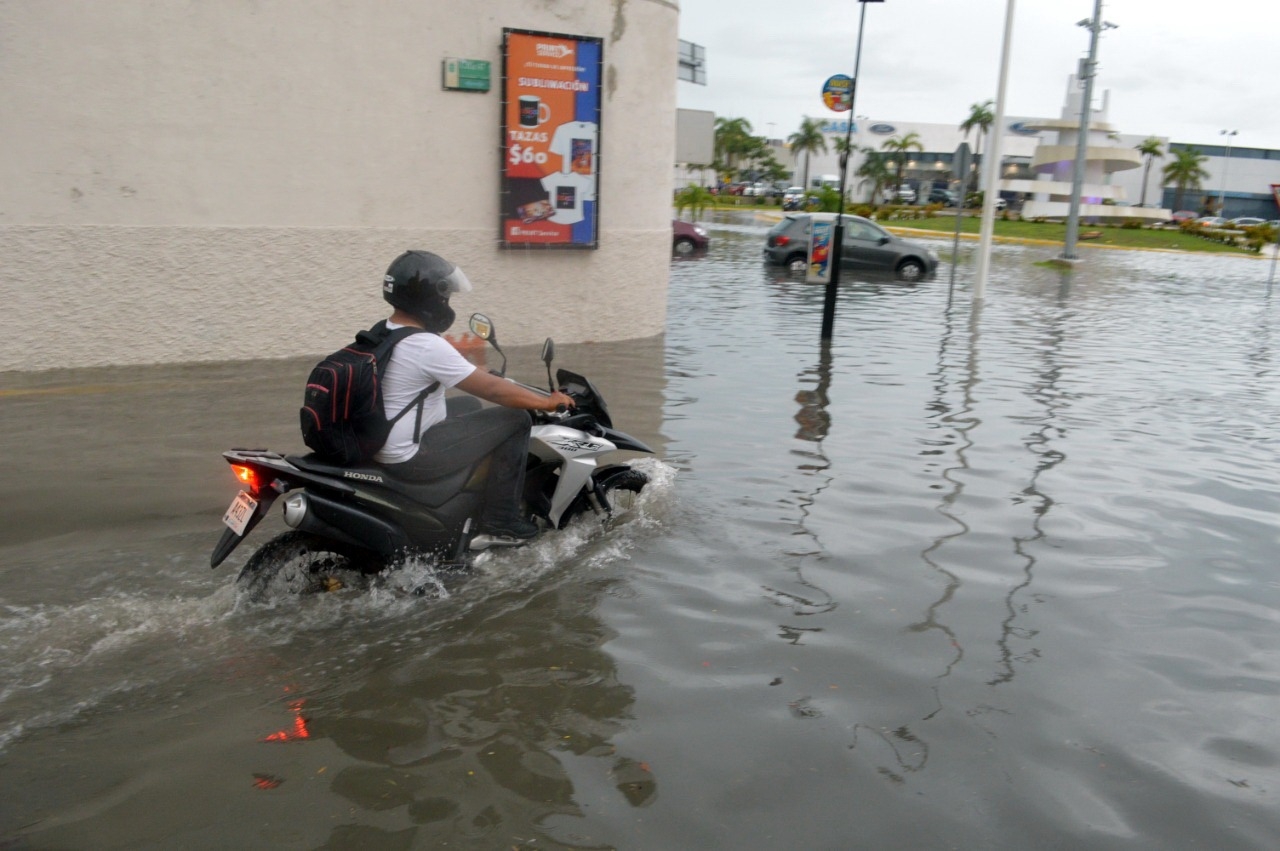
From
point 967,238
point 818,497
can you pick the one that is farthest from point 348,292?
point 967,238

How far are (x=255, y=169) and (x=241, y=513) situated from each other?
7458 mm

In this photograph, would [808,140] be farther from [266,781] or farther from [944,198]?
[266,781]

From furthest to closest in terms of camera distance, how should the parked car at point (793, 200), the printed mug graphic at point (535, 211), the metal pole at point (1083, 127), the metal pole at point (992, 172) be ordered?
the parked car at point (793, 200) → the metal pole at point (1083, 127) → the metal pole at point (992, 172) → the printed mug graphic at point (535, 211)

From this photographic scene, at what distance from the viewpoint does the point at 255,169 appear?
36.4 feet

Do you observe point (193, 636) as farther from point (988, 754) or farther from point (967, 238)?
point (967, 238)

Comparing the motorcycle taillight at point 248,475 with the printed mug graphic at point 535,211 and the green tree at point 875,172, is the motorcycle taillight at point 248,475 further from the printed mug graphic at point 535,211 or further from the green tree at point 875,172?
the green tree at point 875,172

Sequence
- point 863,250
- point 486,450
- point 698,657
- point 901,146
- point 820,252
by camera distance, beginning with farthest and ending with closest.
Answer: point 901,146, point 863,250, point 820,252, point 486,450, point 698,657

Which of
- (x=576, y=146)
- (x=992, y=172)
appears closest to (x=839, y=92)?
(x=576, y=146)

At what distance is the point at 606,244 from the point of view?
1341cm

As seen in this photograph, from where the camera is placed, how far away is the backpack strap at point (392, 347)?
4891 mm

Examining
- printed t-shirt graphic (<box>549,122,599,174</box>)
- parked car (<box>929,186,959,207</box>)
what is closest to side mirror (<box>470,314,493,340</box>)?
printed t-shirt graphic (<box>549,122,599,174</box>)

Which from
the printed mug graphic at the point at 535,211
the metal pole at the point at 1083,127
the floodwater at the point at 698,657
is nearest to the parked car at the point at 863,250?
the metal pole at the point at 1083,127

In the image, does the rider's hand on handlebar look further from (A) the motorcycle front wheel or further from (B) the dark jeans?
(A) the motorcycle front wheel

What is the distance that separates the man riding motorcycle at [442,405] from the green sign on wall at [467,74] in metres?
7.47
